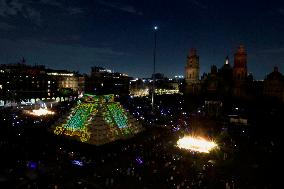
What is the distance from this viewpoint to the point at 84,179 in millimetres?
22938

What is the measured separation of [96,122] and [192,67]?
193 feet

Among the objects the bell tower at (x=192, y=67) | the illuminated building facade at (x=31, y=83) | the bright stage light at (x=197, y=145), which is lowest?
the bright stage light at (x=197, y=145)

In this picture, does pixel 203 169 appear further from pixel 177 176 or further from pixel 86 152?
pixel 86 152

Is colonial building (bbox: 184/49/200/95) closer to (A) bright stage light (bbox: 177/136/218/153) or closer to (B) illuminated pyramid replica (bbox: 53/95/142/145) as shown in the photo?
(B) illuminated pyramid replica (bbox: 53/95/142/145)

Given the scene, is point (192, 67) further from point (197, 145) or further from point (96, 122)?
point (197, 145)

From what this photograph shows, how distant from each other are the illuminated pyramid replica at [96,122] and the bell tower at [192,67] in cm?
5263

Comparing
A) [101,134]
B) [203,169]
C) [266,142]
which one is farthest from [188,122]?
[203,169]

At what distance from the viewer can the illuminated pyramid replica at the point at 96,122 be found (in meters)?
34.2

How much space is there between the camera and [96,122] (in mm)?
34594

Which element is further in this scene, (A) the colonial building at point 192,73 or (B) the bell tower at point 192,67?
(A) the colonial building at point 192,73

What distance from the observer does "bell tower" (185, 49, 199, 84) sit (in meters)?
87.5

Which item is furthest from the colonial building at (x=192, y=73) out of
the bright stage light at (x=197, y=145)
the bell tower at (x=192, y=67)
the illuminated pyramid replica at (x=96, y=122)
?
the bright stage light at (x=197, y=145)

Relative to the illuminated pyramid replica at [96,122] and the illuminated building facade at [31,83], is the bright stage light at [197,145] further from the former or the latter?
the illuminated building facade at [31,83]

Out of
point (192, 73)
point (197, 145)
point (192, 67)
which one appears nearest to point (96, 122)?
point (197, 145)
